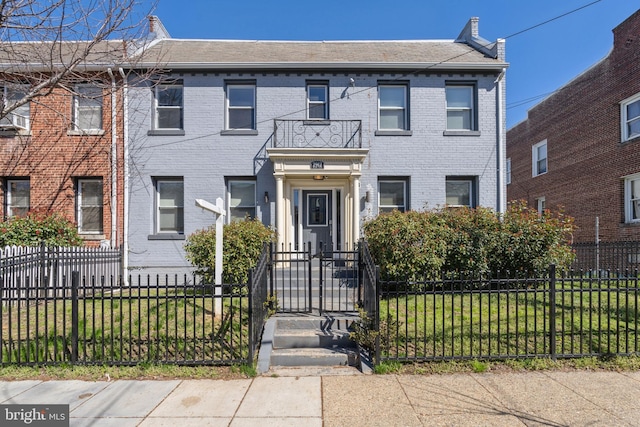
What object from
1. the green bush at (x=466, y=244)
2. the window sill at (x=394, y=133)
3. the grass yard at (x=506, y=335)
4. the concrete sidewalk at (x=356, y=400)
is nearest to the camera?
the concrete sidewalk at (x=356, y=400)

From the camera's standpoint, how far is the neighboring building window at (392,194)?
34.1ft

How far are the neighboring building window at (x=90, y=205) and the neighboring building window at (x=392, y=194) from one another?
8519mm

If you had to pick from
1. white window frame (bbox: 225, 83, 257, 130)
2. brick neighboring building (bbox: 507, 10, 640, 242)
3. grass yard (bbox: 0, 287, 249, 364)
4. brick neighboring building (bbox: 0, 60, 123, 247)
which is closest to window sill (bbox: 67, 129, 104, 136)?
brick neighboring building (bbox: 0, 60, 123, 247)

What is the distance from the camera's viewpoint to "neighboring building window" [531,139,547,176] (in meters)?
17.9

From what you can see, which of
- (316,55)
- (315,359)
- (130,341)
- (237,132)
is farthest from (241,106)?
(315,359)

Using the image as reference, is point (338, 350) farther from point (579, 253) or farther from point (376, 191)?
point (579, 253)

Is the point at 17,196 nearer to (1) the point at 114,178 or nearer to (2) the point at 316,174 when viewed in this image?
(1) the point at 114,178

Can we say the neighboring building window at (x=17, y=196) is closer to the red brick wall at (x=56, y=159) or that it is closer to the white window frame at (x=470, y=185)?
the red brick wall at (x=56, y=159)

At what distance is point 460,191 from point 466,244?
3.67 metres

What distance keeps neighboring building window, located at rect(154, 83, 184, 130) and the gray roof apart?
90cm

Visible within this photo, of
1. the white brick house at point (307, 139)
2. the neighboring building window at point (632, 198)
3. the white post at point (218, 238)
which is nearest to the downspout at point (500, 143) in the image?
the white brick house at point (307, 139)

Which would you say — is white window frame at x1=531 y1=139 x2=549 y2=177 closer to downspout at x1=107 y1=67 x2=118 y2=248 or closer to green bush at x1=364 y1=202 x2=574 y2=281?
green bush at x1=364 y1=202 x2=574 y2=281

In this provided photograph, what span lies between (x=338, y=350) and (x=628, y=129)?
49.0ft

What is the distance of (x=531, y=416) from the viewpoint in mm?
3463
